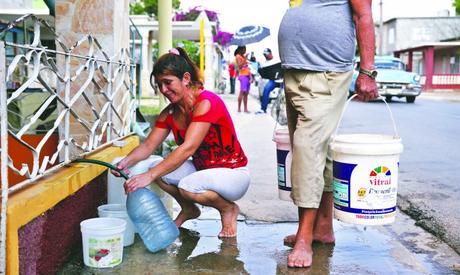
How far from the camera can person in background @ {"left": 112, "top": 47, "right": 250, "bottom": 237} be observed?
3.45 metres

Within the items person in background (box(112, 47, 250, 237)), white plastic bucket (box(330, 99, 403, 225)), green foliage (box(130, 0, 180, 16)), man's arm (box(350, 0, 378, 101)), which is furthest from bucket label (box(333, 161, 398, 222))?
green foliage (box(130, 0, 180, 16))

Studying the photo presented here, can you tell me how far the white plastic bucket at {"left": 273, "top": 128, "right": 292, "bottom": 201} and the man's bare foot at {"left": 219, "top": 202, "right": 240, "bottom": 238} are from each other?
410mm

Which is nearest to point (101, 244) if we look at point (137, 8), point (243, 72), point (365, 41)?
point (365, 41)

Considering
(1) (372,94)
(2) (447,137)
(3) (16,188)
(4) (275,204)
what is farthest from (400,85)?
(3) (16,188)

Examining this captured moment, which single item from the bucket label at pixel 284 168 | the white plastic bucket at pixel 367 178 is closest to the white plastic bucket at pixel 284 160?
the bucket label at pixel 284 168

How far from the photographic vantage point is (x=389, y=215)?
3258 mm

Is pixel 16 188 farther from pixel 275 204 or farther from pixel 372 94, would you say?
pixel 275 204

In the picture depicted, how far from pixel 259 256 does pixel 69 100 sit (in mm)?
1481

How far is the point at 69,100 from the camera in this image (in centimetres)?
→ 337

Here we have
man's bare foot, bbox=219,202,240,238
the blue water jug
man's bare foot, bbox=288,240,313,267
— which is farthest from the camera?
man's bare foot, bbox=219,202,240,238

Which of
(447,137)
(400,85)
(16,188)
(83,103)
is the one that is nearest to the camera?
(16,188)

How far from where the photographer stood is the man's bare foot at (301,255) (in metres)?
→ 3.20

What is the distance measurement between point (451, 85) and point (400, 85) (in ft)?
55.0

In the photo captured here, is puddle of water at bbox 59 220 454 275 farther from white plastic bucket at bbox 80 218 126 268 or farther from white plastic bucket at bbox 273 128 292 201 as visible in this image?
white plastic bucket at bbox 273 128 292 201
